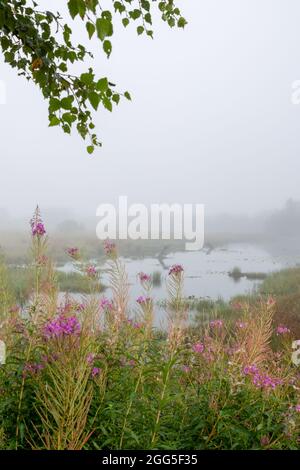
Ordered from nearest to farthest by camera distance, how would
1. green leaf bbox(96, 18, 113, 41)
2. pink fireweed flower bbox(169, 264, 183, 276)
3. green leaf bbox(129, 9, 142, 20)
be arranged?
pink fireweed flower bbox(169, 264, 183, 276) < green leaf bbox(96, 18, 113, 41) < green leaf bbox(129, 9, 142, 20)

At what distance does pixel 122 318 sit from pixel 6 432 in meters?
1.22

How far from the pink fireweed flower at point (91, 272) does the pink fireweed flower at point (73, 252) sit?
15cm

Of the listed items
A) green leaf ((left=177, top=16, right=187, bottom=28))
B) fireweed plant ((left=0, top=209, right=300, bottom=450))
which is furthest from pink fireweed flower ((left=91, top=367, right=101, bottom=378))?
green leaf ((left=177, top=16, right=187, bottom=28))

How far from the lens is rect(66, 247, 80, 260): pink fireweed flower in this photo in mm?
4449

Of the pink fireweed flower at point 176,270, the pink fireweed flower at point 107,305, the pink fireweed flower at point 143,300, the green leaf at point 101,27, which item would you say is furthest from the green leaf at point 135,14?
the pink fireweed flower at point 176,270

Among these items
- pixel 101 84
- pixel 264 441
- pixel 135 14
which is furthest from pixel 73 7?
pixel 264 441

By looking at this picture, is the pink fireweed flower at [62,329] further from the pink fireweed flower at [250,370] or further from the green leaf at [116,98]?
the green leaf at [116,98]

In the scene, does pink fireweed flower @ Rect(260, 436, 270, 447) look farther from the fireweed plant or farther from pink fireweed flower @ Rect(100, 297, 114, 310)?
pink fireweed flower @ Rect(100, 297, 114, 310)

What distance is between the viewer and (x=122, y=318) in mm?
4242

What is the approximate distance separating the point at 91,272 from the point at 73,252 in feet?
0.98

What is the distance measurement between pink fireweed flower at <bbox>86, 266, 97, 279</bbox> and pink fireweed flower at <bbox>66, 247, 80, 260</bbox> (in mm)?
155

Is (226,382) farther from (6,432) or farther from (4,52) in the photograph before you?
(4,52)
